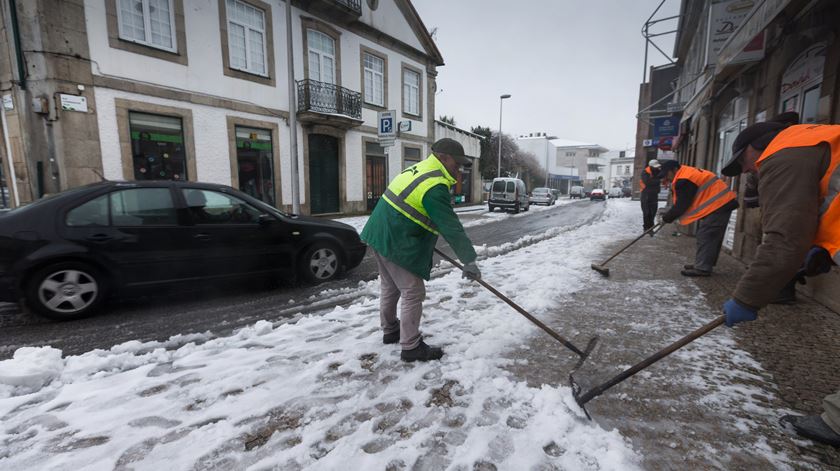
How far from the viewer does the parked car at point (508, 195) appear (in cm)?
2047

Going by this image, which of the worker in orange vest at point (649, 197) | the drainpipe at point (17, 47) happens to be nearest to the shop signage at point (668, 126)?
the worker in orange vest at point (649, 197)

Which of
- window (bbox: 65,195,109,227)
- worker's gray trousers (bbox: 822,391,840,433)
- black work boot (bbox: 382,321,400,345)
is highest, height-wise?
window (bbox: 65,195,109,227)

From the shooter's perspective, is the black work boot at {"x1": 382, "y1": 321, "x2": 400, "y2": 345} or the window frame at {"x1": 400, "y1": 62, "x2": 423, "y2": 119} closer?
the black work boot at {"x1": 382, "y1": 321, "x2": 400, "y2": 345}

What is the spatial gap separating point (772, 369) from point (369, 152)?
16275mm

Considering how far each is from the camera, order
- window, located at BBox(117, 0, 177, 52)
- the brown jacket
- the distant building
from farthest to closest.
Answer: the distant building, window, located at BBox(117, 0, 177, 52), the brown jacket

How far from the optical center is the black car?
12.7 feet

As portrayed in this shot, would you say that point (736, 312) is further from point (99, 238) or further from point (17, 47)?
point (17, 47)

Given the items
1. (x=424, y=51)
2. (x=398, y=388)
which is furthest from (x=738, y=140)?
(x=424, y=51)

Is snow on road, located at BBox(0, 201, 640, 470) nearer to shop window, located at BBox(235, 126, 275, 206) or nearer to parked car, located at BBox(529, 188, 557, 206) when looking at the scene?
shop window, located at BBox(235, 126, 275, 206)

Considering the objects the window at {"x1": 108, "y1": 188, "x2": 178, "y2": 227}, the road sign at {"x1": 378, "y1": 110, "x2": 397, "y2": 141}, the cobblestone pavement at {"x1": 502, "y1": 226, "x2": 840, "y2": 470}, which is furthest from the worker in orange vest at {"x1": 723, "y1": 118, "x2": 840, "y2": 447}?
the road sign at {"x1": 378, "y1": 110, "x2": 397, "y2": 141}

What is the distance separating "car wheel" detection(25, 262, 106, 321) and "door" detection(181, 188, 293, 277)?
1008mm

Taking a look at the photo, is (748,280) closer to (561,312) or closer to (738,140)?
(738,140)

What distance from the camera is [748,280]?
1975mm

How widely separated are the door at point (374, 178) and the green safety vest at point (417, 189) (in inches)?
595
